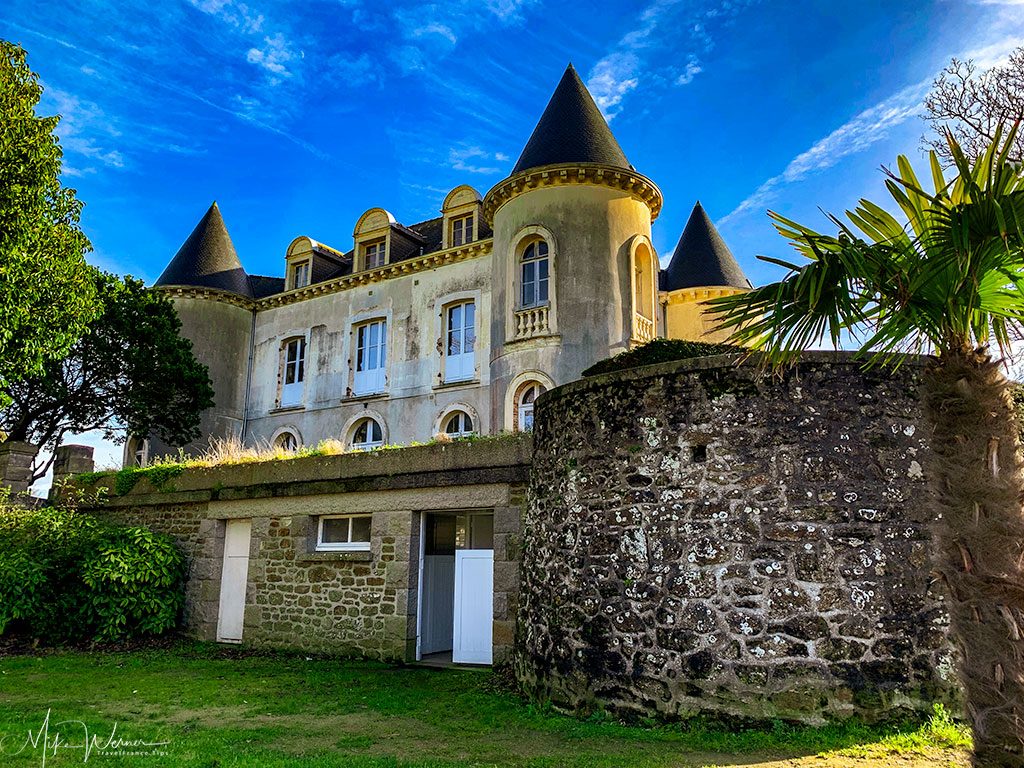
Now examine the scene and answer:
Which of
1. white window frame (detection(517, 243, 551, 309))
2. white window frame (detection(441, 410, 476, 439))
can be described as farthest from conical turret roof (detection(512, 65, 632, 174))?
white window frame (detection(441, 410, 476, 439))

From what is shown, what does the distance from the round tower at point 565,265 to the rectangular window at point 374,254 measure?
554 cm

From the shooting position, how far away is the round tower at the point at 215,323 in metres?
21.1

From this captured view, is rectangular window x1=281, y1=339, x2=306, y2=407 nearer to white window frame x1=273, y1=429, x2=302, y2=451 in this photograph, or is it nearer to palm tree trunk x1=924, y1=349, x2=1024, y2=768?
white window frame x1=273, y1=429, x2=302, y2=451

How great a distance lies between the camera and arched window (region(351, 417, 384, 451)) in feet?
63.1

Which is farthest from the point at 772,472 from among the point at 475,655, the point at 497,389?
the point at 497,389

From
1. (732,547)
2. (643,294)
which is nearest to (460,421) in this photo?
(643,294)

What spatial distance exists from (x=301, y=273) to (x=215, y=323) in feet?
9.46

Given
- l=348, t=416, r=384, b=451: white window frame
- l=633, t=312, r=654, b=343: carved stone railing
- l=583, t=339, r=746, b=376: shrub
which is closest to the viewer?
l=583, t=339, r=746, b=376: shrub

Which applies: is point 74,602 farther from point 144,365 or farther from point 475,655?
point 144,365

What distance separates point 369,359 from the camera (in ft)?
65.2

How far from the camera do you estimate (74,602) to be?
11180 mm

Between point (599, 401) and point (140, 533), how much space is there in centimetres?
880

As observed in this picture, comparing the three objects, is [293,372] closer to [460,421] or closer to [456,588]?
[460,421]

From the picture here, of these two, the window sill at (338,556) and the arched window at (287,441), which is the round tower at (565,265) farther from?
the arched window at (287,441)
